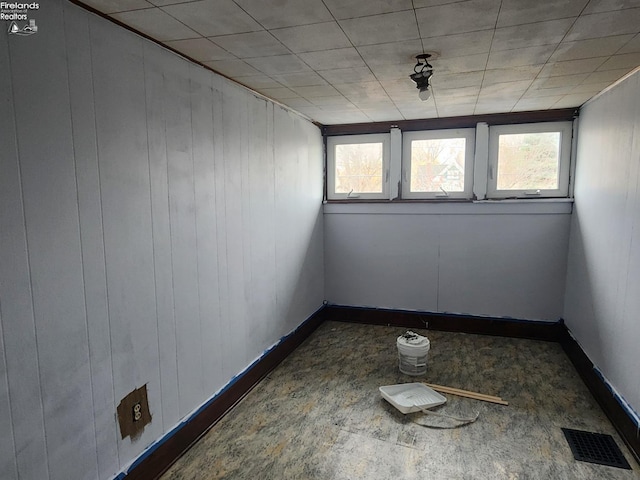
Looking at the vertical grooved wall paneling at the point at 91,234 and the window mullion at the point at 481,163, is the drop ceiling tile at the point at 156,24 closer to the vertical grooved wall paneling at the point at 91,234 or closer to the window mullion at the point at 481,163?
the vertical grooved wall paneling at the point at 91,234

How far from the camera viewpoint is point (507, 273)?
412 centimetres

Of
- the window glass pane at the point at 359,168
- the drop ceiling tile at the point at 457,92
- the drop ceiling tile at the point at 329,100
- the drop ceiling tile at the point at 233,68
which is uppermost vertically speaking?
the drop ceiling tile at the point at 457,92

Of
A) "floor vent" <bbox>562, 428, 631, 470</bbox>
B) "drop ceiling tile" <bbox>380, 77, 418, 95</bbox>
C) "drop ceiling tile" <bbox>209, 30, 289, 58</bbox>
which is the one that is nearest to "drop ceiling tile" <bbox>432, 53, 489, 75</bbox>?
"drop ceiling tile" <bbox>380, 77, 418, 95</bbox>

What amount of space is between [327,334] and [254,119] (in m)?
2.38

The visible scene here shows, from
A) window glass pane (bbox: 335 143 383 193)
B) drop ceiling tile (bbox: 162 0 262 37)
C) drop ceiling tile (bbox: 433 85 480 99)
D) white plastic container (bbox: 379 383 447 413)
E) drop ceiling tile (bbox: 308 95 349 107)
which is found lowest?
white plastic container (bbox: 379 383 447 413)

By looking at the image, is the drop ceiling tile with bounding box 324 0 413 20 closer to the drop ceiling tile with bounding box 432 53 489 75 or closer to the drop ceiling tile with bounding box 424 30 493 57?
the drop ceiling tile with bounding box 424 30 493 57

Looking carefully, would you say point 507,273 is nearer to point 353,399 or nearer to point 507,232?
point 507,232

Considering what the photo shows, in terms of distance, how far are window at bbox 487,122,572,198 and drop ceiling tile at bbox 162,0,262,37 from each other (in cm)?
310

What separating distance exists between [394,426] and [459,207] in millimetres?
2472

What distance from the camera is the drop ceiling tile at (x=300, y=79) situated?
8.37 ft

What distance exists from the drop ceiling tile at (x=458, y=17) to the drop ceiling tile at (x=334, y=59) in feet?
1.40

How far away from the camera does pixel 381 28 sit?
6.05 ft

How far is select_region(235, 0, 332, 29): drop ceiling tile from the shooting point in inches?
62.9

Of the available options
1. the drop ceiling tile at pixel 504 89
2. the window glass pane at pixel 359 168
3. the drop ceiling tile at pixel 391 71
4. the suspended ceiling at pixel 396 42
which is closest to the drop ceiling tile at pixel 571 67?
the suspended ceiling at pixel 396 42
